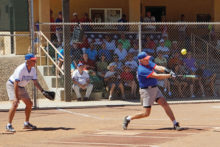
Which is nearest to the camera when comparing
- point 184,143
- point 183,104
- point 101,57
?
point 184,143

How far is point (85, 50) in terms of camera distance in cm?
1870

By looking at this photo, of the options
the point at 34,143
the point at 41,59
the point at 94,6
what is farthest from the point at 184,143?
the point at 94,6

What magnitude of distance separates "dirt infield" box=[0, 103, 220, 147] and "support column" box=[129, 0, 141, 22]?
27.6 feet

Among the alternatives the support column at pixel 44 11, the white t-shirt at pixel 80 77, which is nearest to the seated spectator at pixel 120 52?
the white t-shirt at pixel 80 77

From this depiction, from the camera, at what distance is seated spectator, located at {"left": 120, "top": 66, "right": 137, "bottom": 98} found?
1830 centimetres

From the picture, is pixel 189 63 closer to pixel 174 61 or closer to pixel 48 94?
pixel 174 61

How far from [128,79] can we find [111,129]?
666cm

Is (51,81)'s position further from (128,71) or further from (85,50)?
(128,71)

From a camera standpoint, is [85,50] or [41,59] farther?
[41,59]

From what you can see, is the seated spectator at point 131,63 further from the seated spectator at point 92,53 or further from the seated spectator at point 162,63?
the seated spectator at point 92,53

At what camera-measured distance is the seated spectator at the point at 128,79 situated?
18297 millimetres

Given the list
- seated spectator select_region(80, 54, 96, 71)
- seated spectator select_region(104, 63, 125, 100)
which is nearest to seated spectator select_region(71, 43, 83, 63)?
seated spectator select_region(80, 54, 96, 71)

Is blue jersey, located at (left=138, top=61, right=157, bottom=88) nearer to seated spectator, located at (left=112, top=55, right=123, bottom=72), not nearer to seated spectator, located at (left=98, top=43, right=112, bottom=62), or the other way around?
seated spectator, located at (left=112, top=55, right=123, bottom=72)

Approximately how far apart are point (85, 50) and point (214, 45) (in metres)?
7.10
